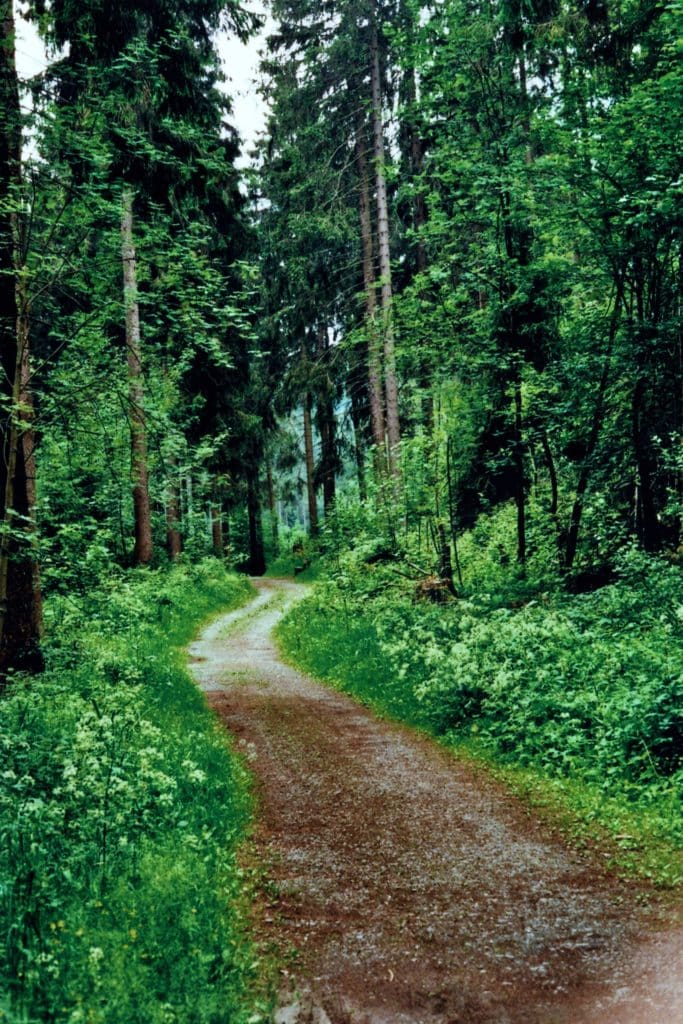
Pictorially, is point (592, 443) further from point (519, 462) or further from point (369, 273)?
point (369, 273)

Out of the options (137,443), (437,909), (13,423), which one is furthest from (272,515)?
(437,909)

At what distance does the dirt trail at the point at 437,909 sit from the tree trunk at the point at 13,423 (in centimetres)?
368

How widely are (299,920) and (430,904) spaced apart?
96cm

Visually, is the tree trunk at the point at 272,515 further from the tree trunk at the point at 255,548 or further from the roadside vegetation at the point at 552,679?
the roadside vegetation at the point at 552,679

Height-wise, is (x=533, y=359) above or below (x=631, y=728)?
A: above

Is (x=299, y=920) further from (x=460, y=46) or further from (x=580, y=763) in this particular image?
Result: (x=460, y=46)

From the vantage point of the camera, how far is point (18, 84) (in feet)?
26.3

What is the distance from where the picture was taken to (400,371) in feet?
67.5

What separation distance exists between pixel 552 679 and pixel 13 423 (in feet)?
22.8

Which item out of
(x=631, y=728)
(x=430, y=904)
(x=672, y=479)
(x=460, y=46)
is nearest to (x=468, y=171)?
(x=460, y=46)

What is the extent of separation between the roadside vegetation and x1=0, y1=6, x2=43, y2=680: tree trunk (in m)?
5.27

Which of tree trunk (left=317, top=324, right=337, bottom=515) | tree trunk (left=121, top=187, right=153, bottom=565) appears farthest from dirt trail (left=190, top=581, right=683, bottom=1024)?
tree trunk (left=317, top=324, right=337, bottom=515)

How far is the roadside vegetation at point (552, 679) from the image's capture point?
6457 millimetres

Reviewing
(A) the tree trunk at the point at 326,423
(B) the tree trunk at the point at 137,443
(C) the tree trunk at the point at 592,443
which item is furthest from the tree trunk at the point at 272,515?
(C) the tree trunk at the point at 592,443
